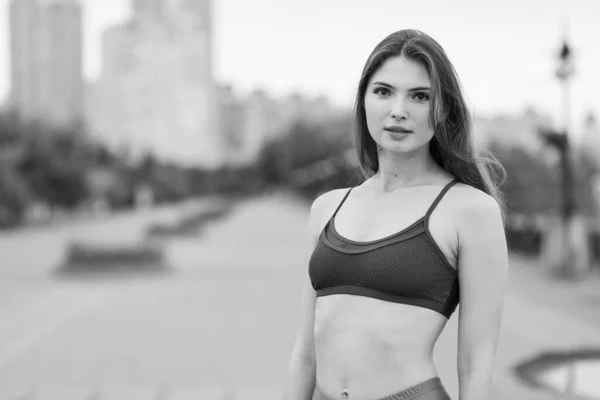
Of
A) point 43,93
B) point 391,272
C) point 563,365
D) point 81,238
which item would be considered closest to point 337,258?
point 391,272

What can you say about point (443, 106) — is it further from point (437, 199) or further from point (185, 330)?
point (185, 330)

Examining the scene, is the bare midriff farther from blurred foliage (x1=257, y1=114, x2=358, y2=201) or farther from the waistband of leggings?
blurred foliage (x1=257, y1=114, x2=358, y2=201)

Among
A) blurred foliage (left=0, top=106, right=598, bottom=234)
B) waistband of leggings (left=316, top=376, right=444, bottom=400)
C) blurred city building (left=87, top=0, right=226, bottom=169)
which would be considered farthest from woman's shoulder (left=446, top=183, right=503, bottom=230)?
blurred city building (left=87, top=0, right=226, bottom=169)

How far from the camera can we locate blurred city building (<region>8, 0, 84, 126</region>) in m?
94.6

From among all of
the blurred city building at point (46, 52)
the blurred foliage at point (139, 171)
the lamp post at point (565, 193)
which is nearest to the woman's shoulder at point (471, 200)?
the blurred foliage at point (139, 171)

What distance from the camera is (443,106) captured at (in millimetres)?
1882

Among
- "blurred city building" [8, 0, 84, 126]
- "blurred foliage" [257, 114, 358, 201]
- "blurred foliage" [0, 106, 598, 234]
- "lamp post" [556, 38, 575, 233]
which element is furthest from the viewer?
"blurred city building" [8, 0, 84, 126]

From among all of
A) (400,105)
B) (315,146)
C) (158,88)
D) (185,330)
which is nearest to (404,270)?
(400,105)

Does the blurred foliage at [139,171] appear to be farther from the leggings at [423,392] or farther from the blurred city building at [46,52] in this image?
the blurred city building at [46,52]

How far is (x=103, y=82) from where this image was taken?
5507 inches

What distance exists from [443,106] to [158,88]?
476ft

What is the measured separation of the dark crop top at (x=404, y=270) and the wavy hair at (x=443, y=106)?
4.8 inches

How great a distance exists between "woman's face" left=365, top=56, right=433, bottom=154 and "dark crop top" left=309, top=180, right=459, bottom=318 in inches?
6.1

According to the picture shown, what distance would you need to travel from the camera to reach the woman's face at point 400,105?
185 centimetres
